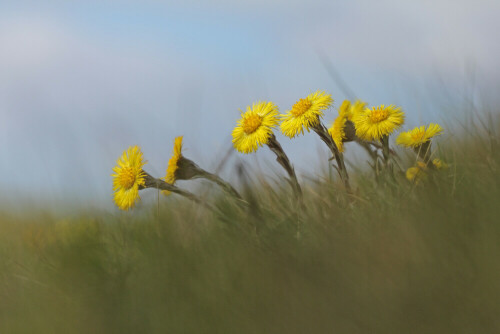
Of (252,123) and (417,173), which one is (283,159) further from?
(417,173)

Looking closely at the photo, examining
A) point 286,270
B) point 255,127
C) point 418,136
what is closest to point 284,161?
point 255,127

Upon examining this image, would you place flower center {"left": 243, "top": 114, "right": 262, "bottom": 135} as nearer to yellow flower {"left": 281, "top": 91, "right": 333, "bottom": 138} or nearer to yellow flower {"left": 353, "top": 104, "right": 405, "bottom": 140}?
yellow flower {"left": 281, "top": 91, "right": 333, "bottom": 138}

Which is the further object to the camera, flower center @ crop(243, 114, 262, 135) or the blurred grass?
flower center @ crop(243, 114, 262, 135)

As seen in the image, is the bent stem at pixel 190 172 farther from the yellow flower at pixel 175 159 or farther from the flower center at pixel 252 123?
the flower center at pixel 252 123

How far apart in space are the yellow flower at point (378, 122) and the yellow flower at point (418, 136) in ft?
0.26

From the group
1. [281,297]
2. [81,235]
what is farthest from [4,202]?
[281,297]

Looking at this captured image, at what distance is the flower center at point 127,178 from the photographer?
200 centimetres

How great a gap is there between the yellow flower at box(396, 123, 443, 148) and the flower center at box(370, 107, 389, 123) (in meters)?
0.11

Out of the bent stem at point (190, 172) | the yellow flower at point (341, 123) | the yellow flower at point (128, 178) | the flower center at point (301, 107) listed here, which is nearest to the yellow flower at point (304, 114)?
the flower center at point (301, 107)

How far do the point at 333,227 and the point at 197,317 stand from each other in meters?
0.49

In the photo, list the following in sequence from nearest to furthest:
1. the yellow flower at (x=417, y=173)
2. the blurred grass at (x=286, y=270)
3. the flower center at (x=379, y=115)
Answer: the blurred grass at (x=286, y=270), the yellow flower at (x=417, y=173), the flower center at (x=379, y=115)

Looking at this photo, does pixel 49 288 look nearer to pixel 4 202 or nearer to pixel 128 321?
pixel 128 321

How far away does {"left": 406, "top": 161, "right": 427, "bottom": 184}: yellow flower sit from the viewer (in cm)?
191

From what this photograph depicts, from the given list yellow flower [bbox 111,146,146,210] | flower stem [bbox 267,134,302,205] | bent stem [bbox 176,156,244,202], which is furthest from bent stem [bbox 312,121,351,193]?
yellow flower [bbox 111,146,146,210]
